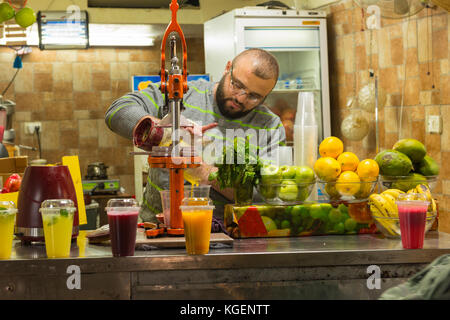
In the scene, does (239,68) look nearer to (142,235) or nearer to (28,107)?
(142,235)

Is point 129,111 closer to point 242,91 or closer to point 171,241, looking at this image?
point 242,91

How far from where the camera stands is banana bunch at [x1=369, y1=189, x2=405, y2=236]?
2047mm

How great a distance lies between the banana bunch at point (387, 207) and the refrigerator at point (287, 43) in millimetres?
3080

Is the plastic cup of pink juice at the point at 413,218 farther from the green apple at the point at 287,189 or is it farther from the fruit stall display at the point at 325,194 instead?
the green apple at the point at 287,189

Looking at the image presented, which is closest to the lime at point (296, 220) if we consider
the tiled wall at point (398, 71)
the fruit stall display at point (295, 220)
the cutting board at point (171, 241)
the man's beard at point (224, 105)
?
the fruit stall display at point (295, 220)

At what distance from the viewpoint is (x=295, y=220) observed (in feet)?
7.18

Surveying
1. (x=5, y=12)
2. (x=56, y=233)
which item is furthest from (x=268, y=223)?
(x=5, y=12)

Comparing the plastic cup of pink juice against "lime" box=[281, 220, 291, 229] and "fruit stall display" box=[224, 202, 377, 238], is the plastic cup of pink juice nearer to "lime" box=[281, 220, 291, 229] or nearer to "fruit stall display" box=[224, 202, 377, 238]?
"fruit stall display" box=[224, 202, 377, 238]

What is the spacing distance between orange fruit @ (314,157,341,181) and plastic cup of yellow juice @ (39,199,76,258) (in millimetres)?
934

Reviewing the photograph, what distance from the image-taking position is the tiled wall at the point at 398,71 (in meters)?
4.09

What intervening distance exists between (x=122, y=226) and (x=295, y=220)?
2.29 feet

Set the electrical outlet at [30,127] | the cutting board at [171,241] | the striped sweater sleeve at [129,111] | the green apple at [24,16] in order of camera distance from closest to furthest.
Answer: the cutting board at [171,241] → the striped sweater sleeve at [129,111] → the green apple at [24,16] → the electrical outlet at [30,127]

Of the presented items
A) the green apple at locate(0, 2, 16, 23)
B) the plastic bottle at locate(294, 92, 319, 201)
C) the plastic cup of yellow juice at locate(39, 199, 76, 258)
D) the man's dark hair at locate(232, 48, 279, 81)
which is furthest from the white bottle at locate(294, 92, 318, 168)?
the green apple at locate(0, 2, 16, 23)
